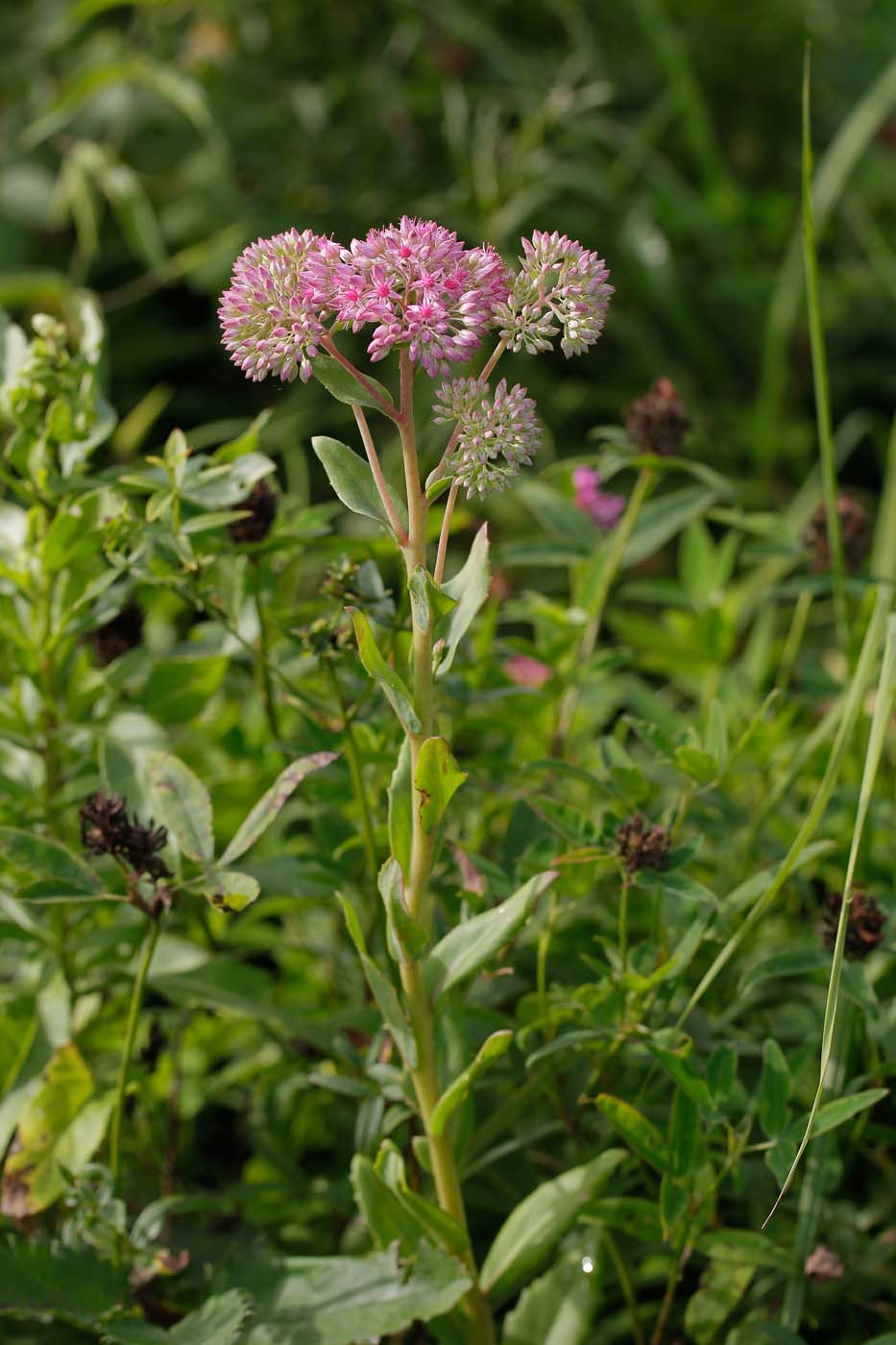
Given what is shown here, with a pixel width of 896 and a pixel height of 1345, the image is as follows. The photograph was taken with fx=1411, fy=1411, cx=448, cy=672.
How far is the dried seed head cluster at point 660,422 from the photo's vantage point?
3.30ft

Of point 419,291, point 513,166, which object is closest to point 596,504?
point 419,291

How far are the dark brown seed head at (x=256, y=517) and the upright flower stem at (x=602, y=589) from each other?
10.0 inches

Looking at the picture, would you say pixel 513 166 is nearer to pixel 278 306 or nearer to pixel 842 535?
pixel 842 535

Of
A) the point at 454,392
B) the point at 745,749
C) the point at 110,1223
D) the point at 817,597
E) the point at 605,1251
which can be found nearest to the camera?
the point at 454,392

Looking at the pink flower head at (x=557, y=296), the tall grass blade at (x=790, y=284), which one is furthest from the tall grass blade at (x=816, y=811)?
the tall grass blade at (x=790, y=284)

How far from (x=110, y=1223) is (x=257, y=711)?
1.35ft

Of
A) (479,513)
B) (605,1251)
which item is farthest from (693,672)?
(479,513)

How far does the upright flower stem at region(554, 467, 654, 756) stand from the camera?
100 cm

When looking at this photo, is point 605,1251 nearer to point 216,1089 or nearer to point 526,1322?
point 526,1322

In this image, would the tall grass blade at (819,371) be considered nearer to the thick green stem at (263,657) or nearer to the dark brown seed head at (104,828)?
the thick green stem at (263,657)

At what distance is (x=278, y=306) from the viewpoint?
24.2 inches

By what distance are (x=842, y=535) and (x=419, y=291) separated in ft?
1.95

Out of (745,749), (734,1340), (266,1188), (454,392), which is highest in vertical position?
(454,392)

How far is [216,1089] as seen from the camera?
1055 millimetres
